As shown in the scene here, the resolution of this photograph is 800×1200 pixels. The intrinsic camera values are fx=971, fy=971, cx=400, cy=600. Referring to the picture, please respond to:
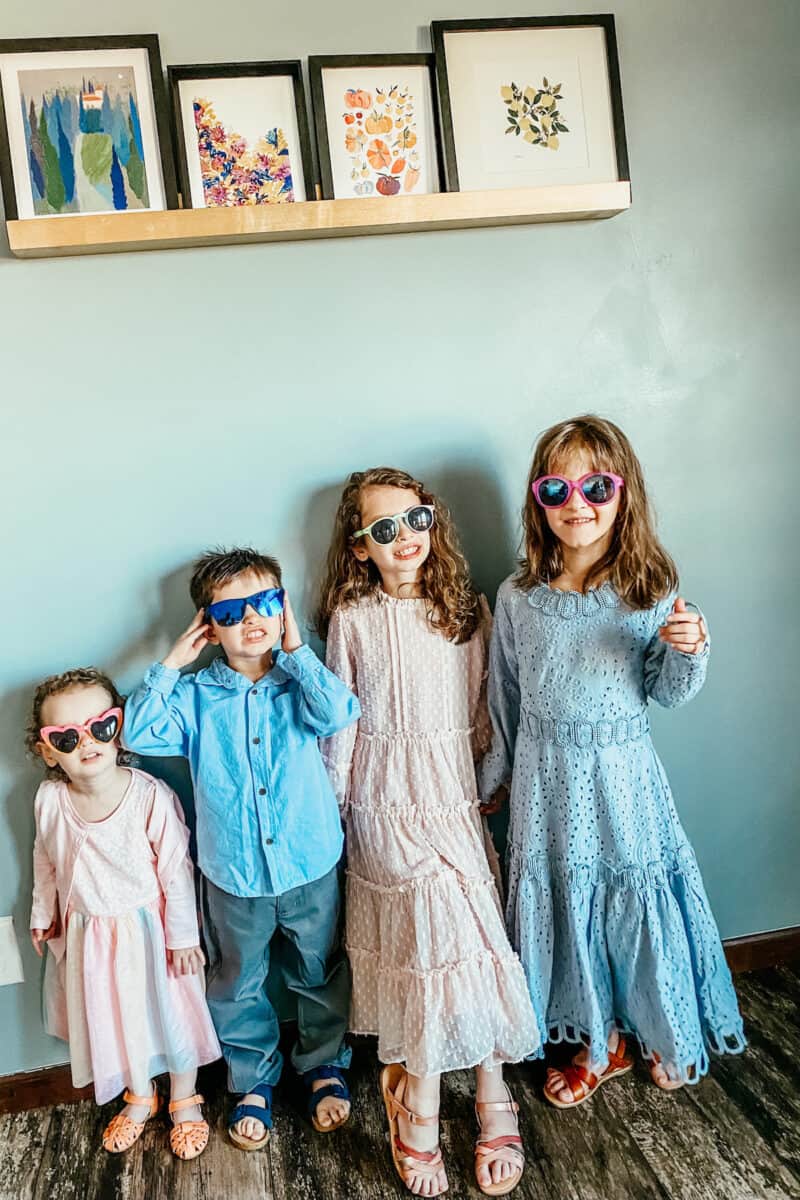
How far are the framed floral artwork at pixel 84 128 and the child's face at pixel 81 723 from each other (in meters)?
0.81

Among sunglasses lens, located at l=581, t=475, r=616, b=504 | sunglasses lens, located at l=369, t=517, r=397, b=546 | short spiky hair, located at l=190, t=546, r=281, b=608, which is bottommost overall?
short spiky hair, located at l=190, t=546, r=281, b=608

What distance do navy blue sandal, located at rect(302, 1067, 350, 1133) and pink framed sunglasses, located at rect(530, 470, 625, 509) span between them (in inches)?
44.6

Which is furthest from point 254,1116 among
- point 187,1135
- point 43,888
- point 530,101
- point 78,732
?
point 530,101

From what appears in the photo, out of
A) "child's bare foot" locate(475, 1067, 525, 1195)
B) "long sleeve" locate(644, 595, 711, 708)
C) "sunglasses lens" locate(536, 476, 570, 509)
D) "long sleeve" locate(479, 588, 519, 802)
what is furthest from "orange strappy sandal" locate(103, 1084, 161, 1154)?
"sunglasses lens" locate(536, 476, 570, 509)

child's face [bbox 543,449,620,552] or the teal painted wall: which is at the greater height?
the teal painted wall

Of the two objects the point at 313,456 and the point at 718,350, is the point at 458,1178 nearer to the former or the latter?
the point at 313,456

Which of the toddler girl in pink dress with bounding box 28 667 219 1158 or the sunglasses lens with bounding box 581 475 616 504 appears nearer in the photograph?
the sunglasses lens with bounding box 581 475 616 504

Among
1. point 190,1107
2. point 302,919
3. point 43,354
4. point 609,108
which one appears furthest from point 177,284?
point 190,1107

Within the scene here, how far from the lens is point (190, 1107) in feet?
5.83

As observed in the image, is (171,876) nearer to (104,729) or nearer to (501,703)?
(104,729)

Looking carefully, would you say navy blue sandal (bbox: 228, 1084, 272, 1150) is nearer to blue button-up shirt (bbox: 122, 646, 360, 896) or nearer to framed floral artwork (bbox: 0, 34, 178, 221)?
blue button-up shirt (bbox: 122, 646, 360, 896)

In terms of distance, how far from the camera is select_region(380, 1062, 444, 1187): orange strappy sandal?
1617mm

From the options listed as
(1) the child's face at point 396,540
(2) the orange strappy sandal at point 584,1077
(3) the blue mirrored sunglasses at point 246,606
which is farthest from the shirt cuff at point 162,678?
(2) the orange strappy sandal at point 584,1077

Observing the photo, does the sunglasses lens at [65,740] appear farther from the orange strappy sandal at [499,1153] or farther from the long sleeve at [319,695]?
the orange strappy sandal at [499,1153]
